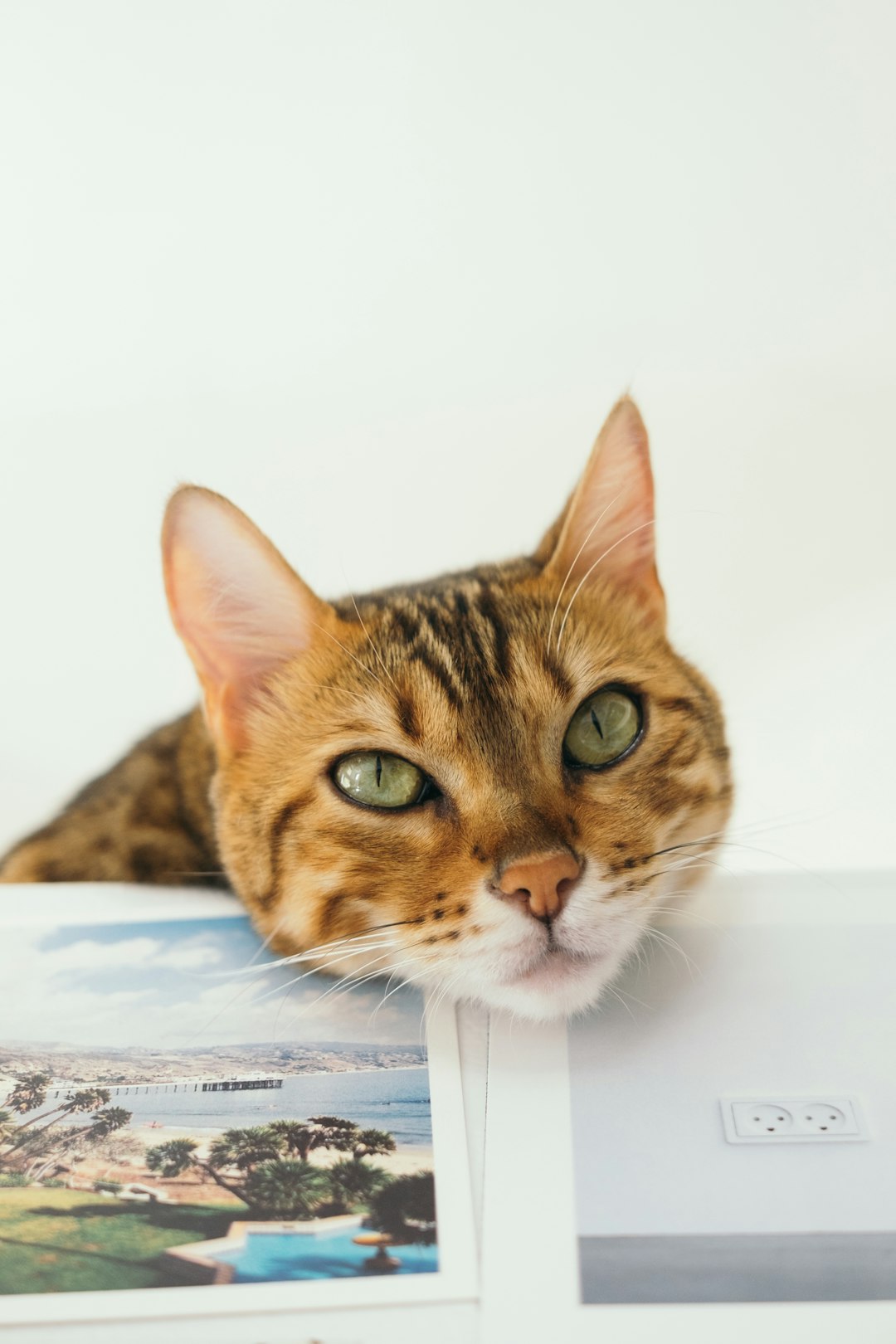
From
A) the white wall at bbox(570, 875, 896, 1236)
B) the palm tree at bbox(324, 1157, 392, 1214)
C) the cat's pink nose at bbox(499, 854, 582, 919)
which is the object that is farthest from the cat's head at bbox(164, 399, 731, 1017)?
the palm tree at bbox(324, 1157, 392, 1214)

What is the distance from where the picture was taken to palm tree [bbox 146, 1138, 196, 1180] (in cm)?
114

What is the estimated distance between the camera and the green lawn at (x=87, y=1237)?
102cm

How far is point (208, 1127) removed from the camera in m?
1.19

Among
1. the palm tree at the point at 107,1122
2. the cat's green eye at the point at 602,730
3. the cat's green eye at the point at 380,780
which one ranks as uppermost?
the cat's green eye at the point at 602,730

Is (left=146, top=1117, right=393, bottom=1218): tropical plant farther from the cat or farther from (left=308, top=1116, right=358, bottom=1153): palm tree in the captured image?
the cat

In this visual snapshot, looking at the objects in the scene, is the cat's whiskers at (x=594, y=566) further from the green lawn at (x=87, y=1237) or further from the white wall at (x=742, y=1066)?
the green lawn at (x=87, y=1237)

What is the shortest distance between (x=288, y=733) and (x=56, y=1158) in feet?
1.77

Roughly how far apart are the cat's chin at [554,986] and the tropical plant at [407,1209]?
0.65ft

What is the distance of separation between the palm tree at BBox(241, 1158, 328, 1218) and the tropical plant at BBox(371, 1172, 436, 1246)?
62 mm

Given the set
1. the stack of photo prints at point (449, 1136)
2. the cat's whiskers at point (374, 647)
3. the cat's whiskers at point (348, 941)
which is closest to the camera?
the stack of photo prints at point (449, 1136)

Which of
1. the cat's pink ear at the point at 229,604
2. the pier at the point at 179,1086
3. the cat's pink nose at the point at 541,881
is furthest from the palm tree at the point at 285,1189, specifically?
the cat's pink ear at the point at 229,604

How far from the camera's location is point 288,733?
4.57 feet

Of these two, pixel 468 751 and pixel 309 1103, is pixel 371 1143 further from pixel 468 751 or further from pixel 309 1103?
pixel 468 751

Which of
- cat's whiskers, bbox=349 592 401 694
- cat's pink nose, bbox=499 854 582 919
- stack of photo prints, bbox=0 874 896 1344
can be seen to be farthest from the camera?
cat's whiskers, bbox=349 592 401 694
